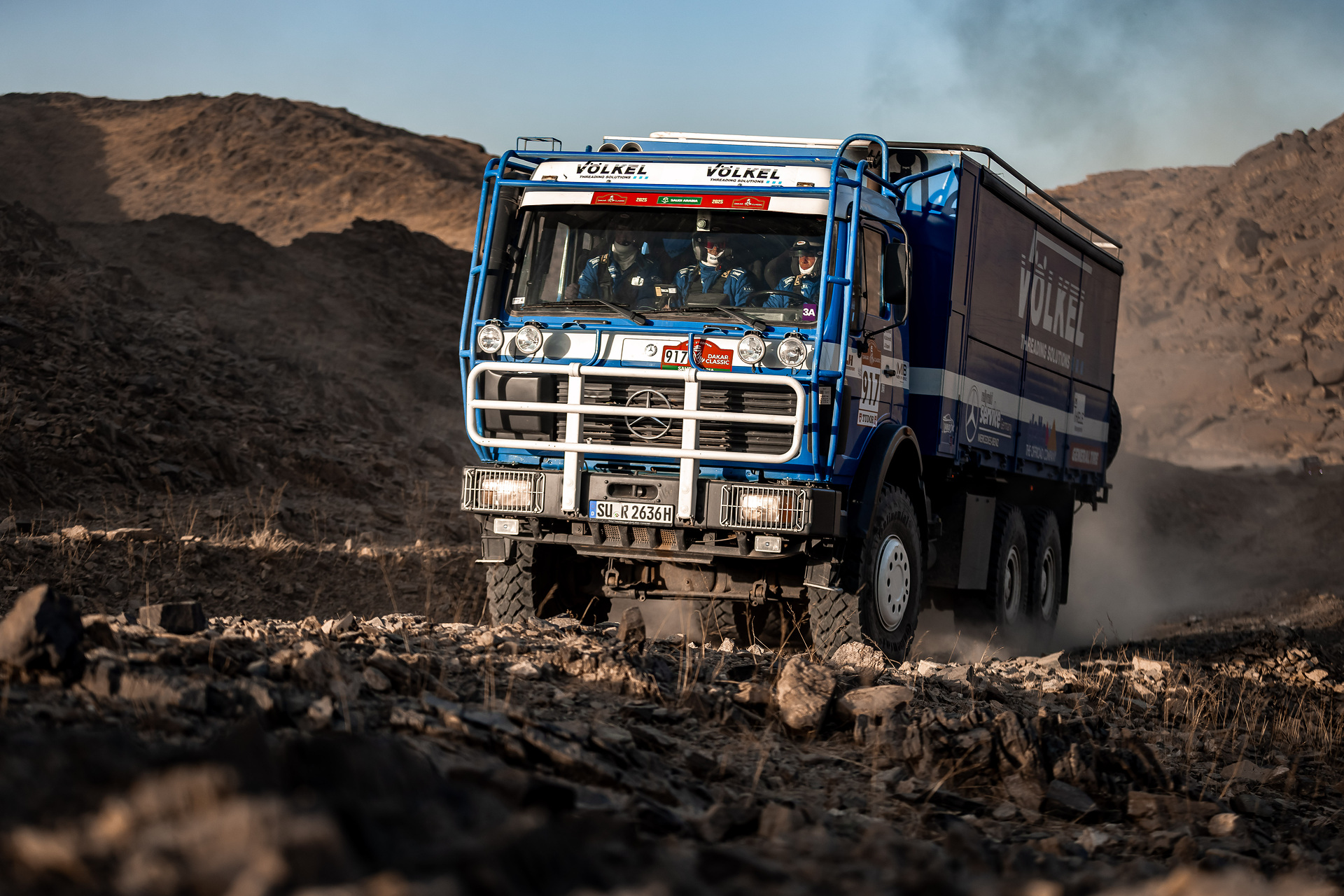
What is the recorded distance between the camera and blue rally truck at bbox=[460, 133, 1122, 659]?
26.2ft

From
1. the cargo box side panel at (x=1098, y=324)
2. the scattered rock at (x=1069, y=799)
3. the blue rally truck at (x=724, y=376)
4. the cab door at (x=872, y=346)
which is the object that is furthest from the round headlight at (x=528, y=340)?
the cargo box side panel at (x=1098, y=324)

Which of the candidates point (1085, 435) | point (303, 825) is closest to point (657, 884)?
point (303, 825)

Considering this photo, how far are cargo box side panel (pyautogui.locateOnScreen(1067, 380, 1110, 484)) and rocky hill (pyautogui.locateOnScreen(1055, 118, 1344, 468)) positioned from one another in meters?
24.5

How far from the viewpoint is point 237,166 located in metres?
47.8

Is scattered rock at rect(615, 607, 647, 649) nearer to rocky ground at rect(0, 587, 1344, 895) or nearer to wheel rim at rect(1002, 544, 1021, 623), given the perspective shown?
rocky ground at rect(0, 587, 1344, 895)

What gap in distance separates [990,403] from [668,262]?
12.0ft

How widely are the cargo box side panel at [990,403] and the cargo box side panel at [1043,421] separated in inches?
13.2

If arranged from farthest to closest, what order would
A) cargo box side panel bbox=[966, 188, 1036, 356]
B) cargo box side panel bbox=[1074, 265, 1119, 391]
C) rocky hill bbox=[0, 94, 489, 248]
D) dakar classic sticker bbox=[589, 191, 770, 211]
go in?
rocky hill bbox=[0, 94, 489, 248], cargo box side panel bbox=[1074, 265, 1119, 391], cargo box side panel bbox=[966, 188, 1036, 356], dakar classic sticker bbox=[589, 191, 770, 211]

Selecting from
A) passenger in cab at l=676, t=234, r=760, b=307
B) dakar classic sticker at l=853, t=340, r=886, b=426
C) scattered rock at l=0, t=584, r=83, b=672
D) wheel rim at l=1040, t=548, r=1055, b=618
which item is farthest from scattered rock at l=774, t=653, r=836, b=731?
wheel rim at l=1040, t=548, r=1055, b=618

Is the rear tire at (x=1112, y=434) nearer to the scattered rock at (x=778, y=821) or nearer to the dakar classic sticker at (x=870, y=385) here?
the dakar classic sticker at (x=870, y=385)

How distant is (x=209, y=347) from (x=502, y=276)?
507 inches

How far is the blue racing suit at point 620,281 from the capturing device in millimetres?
8477

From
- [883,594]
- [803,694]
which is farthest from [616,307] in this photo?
[803,694]

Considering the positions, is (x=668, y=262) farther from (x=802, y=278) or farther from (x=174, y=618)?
(x=174, y=618)
